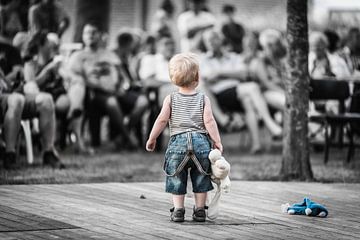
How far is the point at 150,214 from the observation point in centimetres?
898

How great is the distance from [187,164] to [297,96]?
4.09 m

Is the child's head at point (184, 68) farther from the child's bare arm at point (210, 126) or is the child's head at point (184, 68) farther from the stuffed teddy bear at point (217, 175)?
the stuffed teddy bear at point (217, 175)

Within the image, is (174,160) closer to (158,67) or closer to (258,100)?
(258,100)

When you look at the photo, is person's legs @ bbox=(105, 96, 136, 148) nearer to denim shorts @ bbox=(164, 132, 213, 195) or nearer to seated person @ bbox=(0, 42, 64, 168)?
seated person @ bbox=(0, 42, 64, 168)

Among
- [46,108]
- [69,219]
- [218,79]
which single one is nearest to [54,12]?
[218,79]

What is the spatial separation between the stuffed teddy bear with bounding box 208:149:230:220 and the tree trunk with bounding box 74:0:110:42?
12.4 m

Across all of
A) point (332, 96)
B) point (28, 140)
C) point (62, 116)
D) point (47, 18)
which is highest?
point (47, 18)

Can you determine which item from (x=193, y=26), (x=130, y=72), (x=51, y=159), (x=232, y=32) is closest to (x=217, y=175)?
(x=51, y=159)

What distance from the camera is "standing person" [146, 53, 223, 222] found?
8.53 metres

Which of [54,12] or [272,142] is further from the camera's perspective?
[272,142]

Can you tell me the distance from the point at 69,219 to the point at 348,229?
223cm

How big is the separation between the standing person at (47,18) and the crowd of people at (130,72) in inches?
0.6

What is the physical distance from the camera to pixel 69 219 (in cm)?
845

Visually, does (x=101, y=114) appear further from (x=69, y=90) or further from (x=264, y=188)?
(x=264, y=188)
